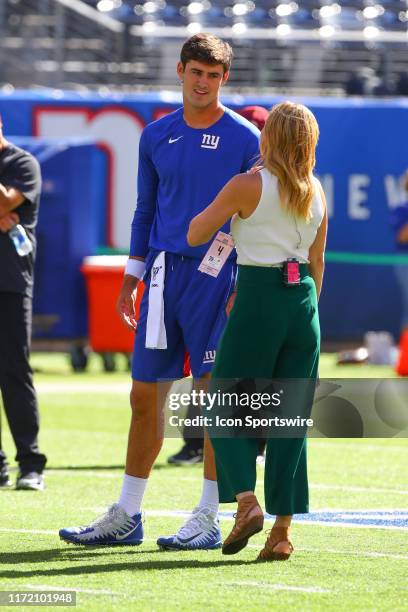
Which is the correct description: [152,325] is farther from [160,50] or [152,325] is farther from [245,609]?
[160,50]

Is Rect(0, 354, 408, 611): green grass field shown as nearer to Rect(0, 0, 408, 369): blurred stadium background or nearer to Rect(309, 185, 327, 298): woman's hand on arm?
Rect(309, 185, 327, 298): woman's hand on arm

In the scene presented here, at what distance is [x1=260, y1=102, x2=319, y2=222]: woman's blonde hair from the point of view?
564 centimetres

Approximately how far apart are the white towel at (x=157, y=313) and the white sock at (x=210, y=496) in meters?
0.62

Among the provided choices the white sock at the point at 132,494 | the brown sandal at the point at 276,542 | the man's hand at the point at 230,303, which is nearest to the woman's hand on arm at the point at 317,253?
the man's hand at the point at 230,303

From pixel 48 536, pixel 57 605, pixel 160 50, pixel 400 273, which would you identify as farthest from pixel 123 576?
pixel 160 50

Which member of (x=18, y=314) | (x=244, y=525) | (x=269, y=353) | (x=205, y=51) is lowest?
(x=244, y=525)

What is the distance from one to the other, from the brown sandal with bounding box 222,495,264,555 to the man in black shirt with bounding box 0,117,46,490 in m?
2.68

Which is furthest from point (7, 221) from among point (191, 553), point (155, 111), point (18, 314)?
point (155, 111)

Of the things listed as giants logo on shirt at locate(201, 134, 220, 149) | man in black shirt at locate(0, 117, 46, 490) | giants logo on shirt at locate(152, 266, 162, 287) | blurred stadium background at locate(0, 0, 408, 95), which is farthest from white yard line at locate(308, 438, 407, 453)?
blurred stadium background at locate(0, 0, 408, 95)

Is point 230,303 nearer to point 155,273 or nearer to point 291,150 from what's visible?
point 155,273

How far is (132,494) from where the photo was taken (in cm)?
633

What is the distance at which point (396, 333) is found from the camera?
66.4 feet

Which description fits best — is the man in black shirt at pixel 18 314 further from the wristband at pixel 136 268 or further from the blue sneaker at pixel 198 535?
the blue sneaker at pixel 198 535

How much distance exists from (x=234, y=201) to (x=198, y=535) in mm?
1480
